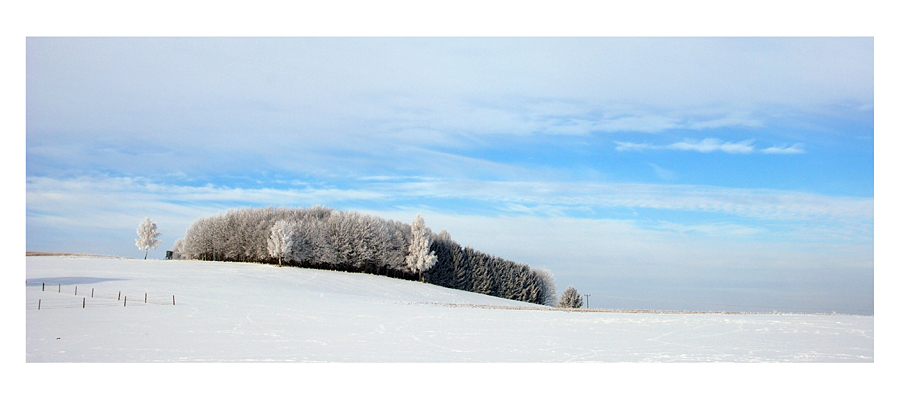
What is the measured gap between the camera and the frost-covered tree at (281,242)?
62344 millimetres

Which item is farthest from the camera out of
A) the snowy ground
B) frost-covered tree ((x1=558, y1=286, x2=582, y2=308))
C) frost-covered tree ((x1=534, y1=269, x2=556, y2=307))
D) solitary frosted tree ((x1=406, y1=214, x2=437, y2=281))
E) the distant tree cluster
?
frost-covered tree ((x1=534, y1=269, x2=556, y2=307))

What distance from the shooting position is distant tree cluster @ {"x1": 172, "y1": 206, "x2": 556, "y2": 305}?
6600 cm

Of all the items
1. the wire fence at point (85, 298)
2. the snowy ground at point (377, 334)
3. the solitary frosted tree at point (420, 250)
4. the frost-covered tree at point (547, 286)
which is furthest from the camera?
the frost-covered tree at point (547, 286)

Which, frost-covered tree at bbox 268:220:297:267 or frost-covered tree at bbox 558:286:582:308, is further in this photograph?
frost-covered tree at bbox 558:286:582:308

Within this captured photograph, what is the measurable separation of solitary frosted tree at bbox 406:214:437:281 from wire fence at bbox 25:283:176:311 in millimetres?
39030

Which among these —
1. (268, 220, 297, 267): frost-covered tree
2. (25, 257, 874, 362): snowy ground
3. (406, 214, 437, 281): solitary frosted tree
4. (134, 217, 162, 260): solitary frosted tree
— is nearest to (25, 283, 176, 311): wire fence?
(25, 257, 874, 362): snowy ground

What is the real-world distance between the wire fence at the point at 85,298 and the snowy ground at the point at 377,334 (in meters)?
0.08

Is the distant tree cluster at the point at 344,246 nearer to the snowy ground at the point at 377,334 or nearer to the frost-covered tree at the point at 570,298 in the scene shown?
the frost-covered tree at the point at 570,298

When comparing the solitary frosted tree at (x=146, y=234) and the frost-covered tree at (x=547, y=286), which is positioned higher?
the solitary frosted tree at (x=146, y=234)

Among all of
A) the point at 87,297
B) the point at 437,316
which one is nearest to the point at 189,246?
the point at 87,297

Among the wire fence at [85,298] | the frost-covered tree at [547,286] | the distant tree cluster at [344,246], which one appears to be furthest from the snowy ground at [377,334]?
the frost-covered tree at [547,286]

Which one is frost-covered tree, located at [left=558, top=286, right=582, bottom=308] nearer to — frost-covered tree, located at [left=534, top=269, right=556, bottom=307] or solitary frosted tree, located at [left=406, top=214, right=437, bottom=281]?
frost-covered tree, located at [left=534, top=269, right=556, bottom=307]

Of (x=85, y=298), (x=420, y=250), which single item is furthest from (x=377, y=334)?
(x=420, y=250)

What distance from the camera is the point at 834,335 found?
62.1ft
